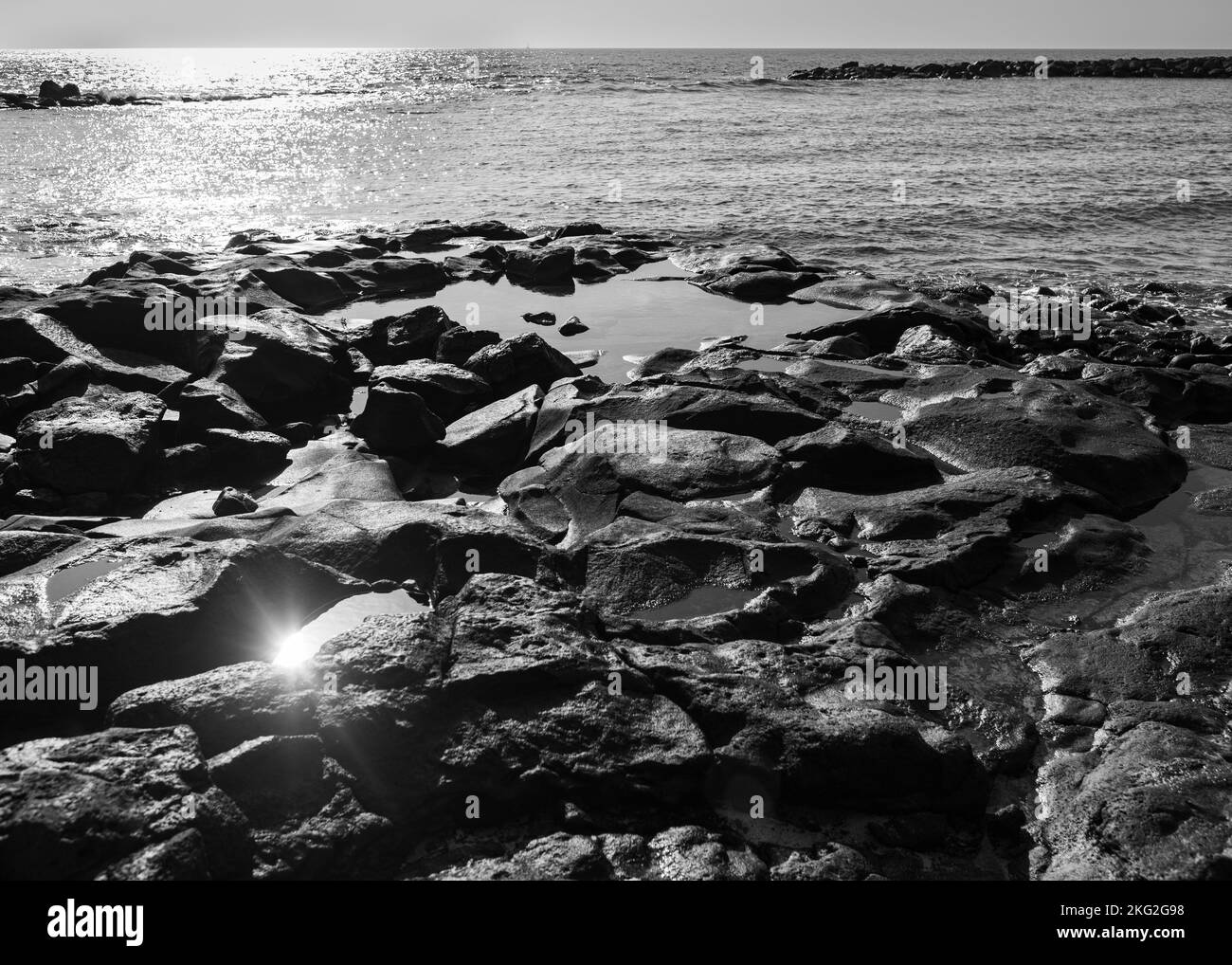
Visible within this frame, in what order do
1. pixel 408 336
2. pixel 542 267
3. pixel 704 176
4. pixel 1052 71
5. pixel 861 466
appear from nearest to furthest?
pixel 861 466, pixel 408 336, pixel 542 267, pixel 704 176, pixel 1052 71

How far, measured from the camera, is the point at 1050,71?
100375 millimetres

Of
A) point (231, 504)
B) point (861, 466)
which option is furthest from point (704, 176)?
point (231, 504)

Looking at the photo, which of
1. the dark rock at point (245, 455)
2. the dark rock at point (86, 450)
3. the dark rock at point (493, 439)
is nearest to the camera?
the dark rock at point (86, 450)

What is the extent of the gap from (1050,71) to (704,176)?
82.4 metres

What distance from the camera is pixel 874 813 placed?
6203 mm

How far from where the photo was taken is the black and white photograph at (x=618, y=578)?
5.65m

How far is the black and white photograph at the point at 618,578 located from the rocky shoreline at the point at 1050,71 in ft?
284

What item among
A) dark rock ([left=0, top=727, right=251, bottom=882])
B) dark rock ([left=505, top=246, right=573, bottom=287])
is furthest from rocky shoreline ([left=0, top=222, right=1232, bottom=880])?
dark rock ([left=505, top=246, right=573, bottom=287])

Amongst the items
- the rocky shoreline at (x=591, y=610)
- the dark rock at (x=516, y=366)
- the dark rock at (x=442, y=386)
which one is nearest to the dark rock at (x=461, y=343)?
the dark rock at (x=516, y=366)

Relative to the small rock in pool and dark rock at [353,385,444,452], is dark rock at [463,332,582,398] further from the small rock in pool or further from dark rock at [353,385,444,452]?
the small rock in pool

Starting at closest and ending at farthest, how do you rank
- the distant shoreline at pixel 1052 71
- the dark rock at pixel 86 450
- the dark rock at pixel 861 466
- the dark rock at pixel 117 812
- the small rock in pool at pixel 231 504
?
the dark rock at pixel 117 812, the small rock in pool at pixel 231 504, the dark rock at pixel 861 466, the dark rock at pixel 86 450, the distant shoreline at pixel 1052 71

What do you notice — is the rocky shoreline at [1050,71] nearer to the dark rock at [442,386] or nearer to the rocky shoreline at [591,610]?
the dark rock at [442,386]

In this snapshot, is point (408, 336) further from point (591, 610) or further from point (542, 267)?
point (591, 610)
